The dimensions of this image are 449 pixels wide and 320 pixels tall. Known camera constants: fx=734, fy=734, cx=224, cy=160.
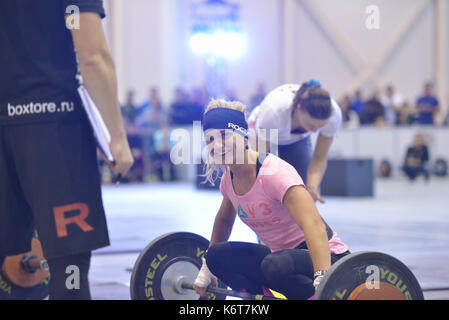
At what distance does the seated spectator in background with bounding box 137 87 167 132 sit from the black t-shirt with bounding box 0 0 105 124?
1506 cm

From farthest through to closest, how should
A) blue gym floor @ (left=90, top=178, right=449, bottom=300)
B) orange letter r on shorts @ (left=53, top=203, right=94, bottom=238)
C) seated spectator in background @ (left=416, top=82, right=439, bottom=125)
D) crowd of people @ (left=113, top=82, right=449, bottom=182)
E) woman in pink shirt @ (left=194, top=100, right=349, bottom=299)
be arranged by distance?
seated spectator in background @ (left=416, top=82, right=439, bottom=125)
crowd of people @ (left=113, top=82, right=449, bottom=182)
blue gym floor @ (left=90, top=178, right=449, bottom=300)
woman in pink shirt @ (left=194, top=100, right=349, bottom=299)
orange letter r on shorts @ (left=53, top=203, right=94, bottom=238)

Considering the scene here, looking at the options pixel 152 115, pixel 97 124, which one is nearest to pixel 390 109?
pixel 152 115

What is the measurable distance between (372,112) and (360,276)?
16104 mm

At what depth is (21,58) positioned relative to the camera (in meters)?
2.60

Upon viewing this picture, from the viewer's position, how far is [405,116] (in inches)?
727

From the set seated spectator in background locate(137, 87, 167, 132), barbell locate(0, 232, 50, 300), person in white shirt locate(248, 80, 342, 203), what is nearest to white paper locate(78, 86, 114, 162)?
barbell locate(0, 232, 50, 300)

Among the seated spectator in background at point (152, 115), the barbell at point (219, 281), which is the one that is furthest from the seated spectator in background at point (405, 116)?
the barbell at point (219, 281)

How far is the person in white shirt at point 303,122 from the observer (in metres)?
4.46

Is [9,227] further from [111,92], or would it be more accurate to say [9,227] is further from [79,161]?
[111,92]

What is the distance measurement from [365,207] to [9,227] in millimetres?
8537

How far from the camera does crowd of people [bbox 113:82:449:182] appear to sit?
56.8 feet

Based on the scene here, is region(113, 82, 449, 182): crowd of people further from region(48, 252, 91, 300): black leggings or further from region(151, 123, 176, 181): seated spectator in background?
region(48, 252, 91, 300): black leggings

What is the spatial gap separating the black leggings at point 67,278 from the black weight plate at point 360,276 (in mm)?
822

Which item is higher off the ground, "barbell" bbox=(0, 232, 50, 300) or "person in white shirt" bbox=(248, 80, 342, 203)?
"person in white shirt" bbox=(248, 80, 342, 203)
